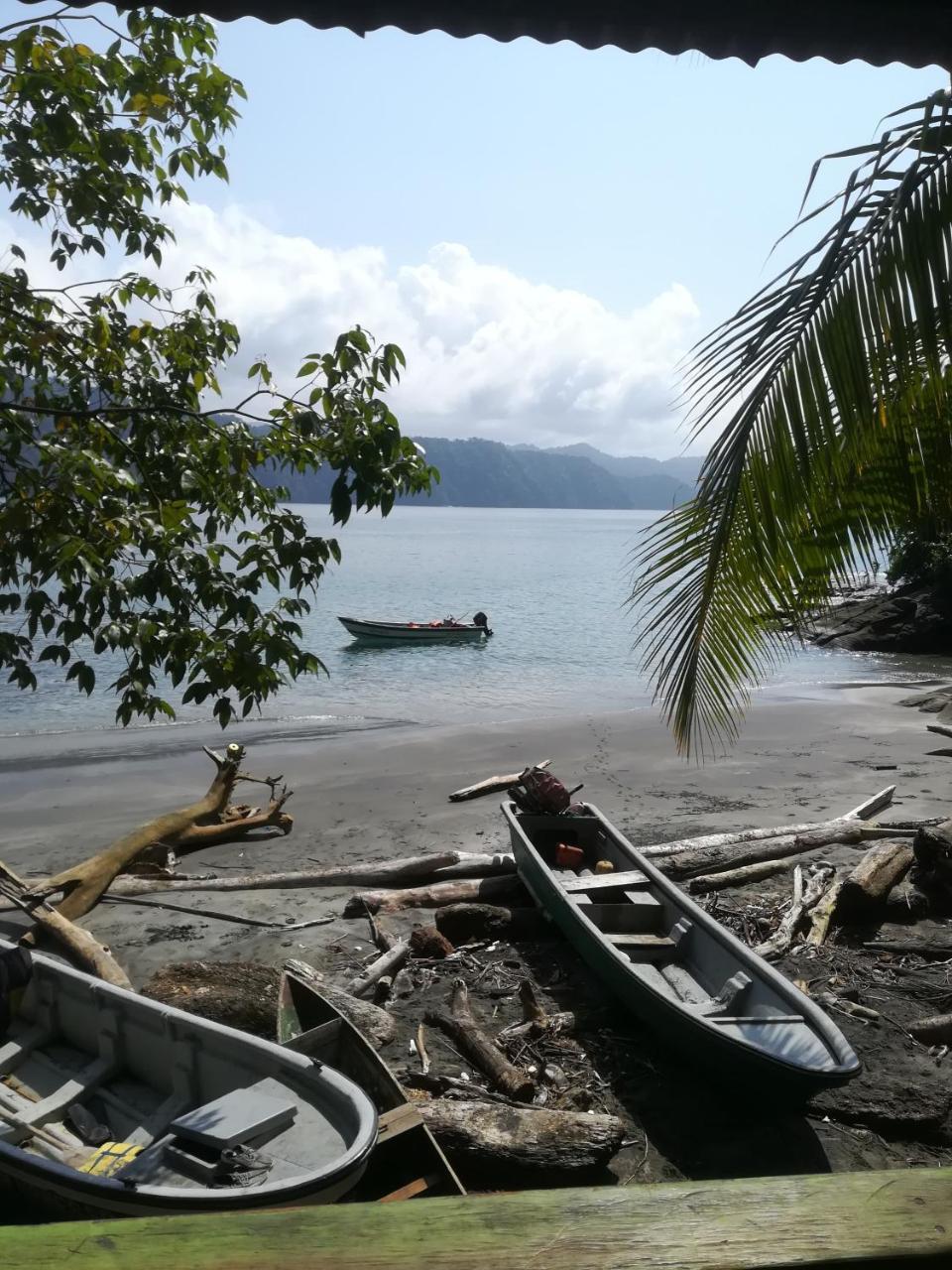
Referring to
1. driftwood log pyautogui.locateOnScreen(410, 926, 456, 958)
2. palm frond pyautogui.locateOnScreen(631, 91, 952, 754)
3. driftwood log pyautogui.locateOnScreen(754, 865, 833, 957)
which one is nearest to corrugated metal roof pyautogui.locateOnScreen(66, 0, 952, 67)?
palm frond pyautogui.locateOnScreen(631, 91, 952, 754)

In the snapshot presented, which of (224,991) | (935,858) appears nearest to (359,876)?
(224,991)

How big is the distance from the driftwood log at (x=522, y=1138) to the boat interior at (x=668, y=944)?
113 cm

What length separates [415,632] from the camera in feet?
137

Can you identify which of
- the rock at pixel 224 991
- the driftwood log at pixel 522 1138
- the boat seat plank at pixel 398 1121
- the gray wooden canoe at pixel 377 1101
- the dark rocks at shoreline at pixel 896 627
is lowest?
the dark rocks at shoreline at pixel 896 627

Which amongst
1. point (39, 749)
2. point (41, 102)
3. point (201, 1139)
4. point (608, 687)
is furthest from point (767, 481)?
point (608, 687)

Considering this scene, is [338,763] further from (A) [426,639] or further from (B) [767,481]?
(A) [426,639]

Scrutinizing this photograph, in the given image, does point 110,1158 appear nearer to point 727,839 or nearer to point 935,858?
point 935,858

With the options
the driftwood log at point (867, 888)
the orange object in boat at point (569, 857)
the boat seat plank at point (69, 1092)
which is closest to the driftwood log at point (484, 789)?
the orange object in boat at point (569, 857)

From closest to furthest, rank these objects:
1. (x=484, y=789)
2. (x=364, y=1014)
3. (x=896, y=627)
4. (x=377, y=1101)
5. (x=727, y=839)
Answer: (x=377, y=1101)
(x=364, y=1014)
(x=727, y=839)
(x=484, y=789)
(x=896, y=627)

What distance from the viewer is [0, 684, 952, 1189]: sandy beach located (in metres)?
6.53

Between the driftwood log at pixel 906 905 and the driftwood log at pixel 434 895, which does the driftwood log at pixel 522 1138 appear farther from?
the driftwood log at pixel 906 905

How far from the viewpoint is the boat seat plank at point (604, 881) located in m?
9.39

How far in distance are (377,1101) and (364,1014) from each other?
6.33 ft

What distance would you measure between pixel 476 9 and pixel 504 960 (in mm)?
8318
